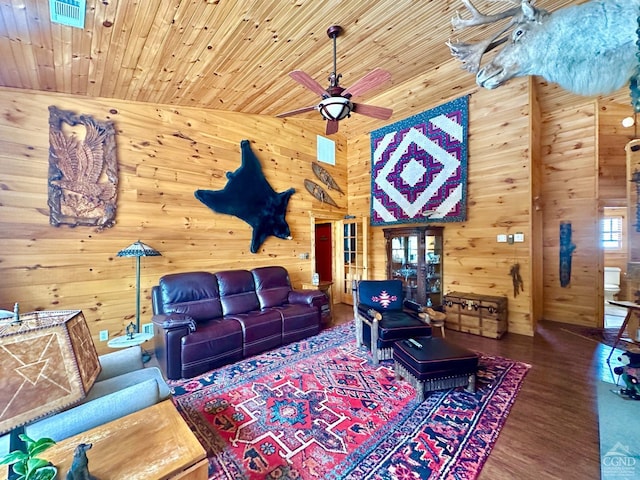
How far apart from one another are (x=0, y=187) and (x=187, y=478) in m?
3.32

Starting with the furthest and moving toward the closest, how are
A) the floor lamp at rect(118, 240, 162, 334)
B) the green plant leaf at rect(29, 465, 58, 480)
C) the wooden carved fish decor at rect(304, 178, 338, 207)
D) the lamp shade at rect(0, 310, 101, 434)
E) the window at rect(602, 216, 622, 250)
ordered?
the window at rect(602, 216, 622, 250) < the wooden carved fish decor at rect(304, 178, 338, 207) < the floor lamp at rect(118, 240, 162, 334) < the green plant leaf at rect(29, 465, 58, 480) < the lamp shade at rect(0, 310, 101, 434)

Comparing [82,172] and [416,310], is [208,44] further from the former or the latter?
[416,310]

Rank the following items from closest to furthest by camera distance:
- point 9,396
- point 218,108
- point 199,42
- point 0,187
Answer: point 9,396, point 199,42, point 0,187, point 218,108

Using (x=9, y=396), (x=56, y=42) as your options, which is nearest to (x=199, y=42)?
(x=56, y=42)

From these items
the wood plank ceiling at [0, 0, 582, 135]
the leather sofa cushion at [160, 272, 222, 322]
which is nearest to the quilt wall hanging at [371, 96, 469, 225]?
the wood plank ceiling at [0, 0, 582, 135]

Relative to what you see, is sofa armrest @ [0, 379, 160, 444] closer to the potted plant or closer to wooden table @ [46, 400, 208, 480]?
wooden table @ [46, 400, 208, 480]

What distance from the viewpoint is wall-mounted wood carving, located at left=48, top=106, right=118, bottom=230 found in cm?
293

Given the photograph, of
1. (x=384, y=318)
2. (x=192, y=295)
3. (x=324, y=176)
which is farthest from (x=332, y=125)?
(x=192, y=295)

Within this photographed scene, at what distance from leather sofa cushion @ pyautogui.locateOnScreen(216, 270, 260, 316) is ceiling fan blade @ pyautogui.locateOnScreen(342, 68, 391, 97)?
2627 mm

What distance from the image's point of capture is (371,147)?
5.71 metres

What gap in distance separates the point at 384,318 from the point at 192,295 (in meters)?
2.31

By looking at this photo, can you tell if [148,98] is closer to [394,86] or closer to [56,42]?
[56,42]

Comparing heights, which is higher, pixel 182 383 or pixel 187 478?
pixel 187 478
